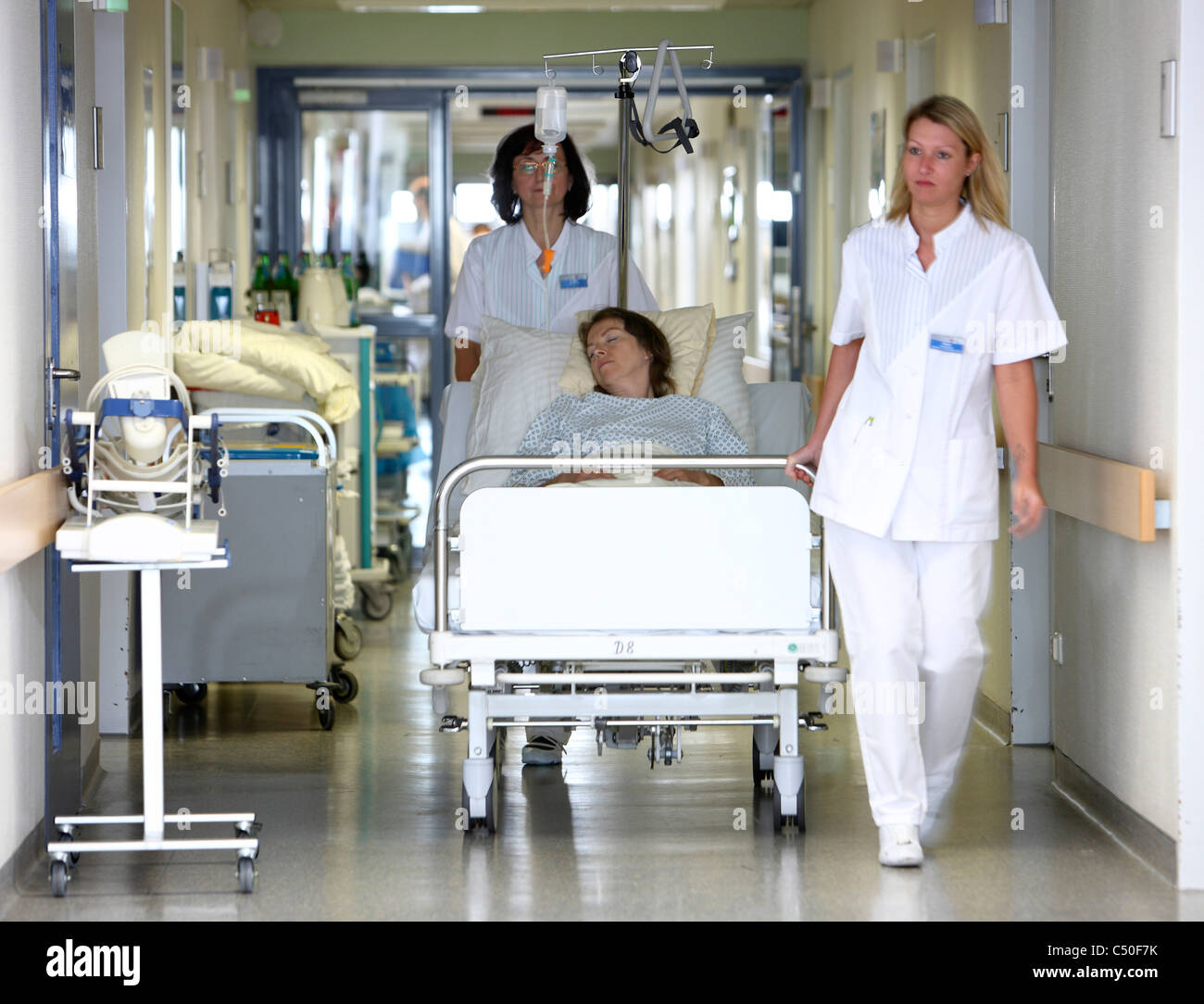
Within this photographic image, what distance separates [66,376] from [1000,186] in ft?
6.24

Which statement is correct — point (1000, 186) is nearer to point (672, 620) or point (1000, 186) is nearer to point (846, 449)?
point (846, 449)

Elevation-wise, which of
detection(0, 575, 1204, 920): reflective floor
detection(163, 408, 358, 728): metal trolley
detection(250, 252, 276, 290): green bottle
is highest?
detection(250, 252, 276, 290): green bottle

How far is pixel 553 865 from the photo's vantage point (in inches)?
125

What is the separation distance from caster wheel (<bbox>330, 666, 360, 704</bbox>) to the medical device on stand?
156 cm

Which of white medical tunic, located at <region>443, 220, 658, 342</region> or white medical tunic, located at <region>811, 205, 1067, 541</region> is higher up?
white medical tunic, located at <region>443, 220, 658, 342</region>

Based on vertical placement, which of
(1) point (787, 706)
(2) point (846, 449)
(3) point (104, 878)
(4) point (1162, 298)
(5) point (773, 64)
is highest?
(5) point (773, 64)

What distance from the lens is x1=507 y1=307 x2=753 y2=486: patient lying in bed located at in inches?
148

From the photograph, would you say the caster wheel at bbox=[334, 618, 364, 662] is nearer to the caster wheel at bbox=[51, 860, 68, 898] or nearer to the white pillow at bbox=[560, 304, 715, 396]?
the white pillow at bbox=[560, 304, 715, 396]

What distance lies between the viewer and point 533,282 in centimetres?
455

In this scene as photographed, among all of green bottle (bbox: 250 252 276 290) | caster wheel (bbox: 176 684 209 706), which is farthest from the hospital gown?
green bottle (bbox: 250 252 276 290)

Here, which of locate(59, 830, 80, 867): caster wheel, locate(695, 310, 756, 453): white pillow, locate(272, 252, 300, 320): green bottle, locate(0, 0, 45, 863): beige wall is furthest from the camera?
locate(272, 252, 300, 320): green bottle

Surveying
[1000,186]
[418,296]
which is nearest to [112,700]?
[1000,186]

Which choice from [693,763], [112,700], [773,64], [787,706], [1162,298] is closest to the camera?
[1162,298]

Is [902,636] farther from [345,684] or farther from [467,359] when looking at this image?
[345,684]
